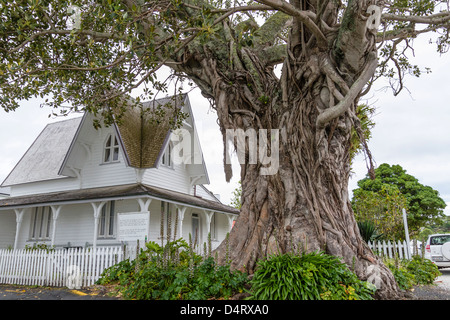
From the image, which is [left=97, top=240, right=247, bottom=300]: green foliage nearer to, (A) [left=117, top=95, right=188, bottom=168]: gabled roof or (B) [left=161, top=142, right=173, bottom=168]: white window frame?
(A) [left=117, top=95, right=188, bottom=168]: gabled roof

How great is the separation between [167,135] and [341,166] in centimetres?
958

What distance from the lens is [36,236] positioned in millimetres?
16641

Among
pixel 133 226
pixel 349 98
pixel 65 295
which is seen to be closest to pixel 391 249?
pixel 349 98

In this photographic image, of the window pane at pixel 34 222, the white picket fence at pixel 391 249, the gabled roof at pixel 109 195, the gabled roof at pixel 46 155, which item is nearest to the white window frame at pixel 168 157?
the gabled roof at pixel 109 195

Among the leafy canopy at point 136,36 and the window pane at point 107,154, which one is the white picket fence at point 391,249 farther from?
the window pane at point 107,154

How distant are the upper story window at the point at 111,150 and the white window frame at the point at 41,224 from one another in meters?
4.45

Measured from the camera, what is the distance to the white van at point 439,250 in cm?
1303

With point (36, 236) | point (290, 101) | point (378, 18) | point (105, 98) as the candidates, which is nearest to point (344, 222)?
point (290, 101)

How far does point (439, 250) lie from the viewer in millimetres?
13250

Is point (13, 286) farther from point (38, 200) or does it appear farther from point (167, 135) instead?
point (167, 135)

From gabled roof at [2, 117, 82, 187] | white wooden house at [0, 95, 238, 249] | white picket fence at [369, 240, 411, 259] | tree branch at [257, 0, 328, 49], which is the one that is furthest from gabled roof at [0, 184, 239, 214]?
tree branch at [257, 0, 328, 49]

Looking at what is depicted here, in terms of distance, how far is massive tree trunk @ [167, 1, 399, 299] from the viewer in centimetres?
570

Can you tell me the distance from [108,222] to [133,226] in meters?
5.80

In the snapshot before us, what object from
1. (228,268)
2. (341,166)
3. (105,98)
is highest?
(105,98)
